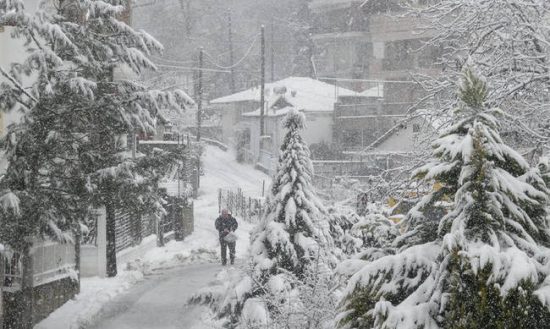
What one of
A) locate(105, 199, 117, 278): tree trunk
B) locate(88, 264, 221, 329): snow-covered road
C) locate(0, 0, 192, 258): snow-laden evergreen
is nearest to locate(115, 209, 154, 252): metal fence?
locate(105, 199, 117, 278): tree trunk

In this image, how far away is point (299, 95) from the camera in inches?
1777

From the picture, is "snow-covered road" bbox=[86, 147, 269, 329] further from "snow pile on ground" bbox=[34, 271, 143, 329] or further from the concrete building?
the concrete building

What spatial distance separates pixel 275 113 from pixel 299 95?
3.17 m

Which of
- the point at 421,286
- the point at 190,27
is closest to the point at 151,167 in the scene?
the point at 421,286

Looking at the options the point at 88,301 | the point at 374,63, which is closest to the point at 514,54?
the point at 88,301

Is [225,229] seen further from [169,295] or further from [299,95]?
[299,95]

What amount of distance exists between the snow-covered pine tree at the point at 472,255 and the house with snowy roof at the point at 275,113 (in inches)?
1418

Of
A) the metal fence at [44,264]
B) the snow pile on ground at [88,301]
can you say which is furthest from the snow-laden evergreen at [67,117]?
the snow pile on ground at [88,301]

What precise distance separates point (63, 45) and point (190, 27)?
4908 centimetres

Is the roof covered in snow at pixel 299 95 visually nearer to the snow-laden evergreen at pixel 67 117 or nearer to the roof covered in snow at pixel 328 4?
the roof covered in snow at pixel 328 4

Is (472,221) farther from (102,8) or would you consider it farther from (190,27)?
(190,27)

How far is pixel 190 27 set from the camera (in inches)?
2313

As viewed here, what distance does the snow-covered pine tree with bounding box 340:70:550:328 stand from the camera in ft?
10.7

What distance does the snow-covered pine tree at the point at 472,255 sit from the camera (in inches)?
128
